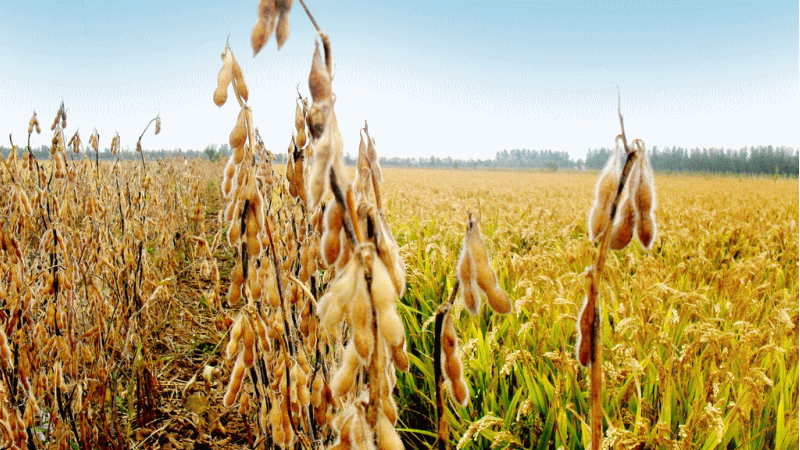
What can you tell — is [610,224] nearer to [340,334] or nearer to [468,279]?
[468,279]

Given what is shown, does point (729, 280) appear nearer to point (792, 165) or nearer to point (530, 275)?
point (530, 275)

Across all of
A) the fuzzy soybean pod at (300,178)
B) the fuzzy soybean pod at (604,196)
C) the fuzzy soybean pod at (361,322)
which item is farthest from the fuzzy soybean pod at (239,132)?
the fuzzy soybean pod at (604,196)

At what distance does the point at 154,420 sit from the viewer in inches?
105

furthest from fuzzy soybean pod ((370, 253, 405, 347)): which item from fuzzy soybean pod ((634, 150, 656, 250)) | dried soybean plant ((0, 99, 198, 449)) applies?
dried soybean plant ((0, 99, 198, 449))

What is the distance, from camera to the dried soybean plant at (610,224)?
596 millimetres

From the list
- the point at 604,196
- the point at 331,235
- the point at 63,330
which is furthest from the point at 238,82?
Result: the point at 63,330

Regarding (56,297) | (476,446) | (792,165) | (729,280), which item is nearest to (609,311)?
(476,446)

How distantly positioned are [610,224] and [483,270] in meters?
0.19

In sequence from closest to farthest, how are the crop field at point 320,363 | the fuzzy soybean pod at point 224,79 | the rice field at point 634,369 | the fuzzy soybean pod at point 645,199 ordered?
the fuzzy soybean pod at point 645,199 → the fuzzy soybean pod at point 224,79 → the crop field at point 320,363 → the rice field at point 634,369

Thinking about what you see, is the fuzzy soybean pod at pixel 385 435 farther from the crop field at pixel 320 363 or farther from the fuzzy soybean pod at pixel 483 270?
the crop field at pixel 320 363

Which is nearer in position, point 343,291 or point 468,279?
point 343,291

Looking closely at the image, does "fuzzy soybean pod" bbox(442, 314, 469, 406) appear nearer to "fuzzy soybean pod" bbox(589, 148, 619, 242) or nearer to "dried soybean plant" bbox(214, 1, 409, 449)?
"dried soybean plant" bbox(214, 1, 409, 449)

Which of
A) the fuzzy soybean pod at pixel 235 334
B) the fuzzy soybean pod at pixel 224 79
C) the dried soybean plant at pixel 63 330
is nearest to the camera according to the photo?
the fuzzy soybean pod at pixel 224 79

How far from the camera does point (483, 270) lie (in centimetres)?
70
